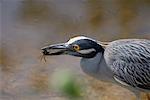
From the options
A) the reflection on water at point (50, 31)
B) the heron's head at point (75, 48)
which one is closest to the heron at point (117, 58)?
the heron's head at point (75, 48)

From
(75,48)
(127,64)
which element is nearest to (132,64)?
(127,64)

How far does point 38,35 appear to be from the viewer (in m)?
4.09

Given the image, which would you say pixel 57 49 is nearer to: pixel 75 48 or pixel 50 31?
pixel 75 48

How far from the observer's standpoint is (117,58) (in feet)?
7.69

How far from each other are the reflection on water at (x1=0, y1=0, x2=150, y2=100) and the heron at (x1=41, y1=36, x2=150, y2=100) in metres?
0.62

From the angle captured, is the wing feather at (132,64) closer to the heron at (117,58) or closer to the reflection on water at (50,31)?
the heron at (117,58)

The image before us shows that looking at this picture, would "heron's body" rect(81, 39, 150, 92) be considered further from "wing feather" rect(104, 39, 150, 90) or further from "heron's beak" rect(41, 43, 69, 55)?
"heron's beak" rect(41, 43, 69, 55)

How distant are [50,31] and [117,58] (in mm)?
1912

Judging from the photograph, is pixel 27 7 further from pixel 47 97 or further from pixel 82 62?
pixel 82 62

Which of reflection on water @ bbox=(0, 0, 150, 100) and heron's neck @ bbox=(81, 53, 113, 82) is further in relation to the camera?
reflection on water @ bbox=(0, 0, 150, 100)

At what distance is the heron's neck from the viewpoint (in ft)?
7.90

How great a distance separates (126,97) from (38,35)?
56.1 inches

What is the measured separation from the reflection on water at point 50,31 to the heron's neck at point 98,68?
0.57 metres

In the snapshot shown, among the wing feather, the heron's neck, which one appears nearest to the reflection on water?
the heron's neck
